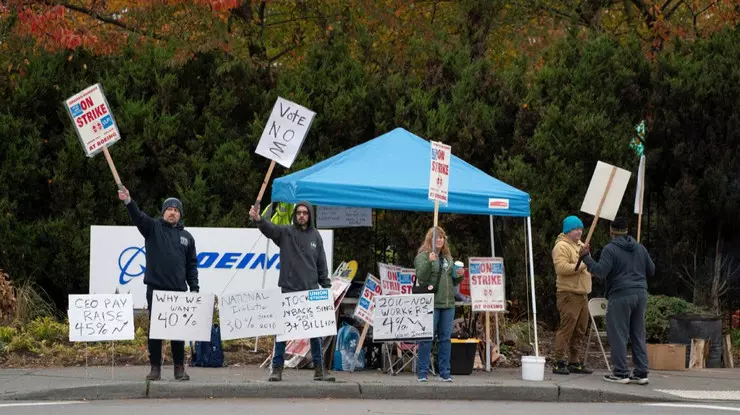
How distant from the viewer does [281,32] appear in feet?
82.6

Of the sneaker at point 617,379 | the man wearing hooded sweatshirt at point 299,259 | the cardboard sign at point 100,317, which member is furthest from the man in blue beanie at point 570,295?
the cardboard sign at point 100,317

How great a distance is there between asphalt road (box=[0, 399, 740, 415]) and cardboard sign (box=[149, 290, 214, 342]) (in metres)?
0.91

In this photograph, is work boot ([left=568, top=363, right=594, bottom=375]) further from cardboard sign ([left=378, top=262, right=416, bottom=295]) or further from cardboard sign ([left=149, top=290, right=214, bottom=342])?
cardboard sign ([left=149, top=290, right=214, bottom=342])

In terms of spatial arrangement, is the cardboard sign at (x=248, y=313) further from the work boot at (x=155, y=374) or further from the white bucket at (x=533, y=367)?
the white bucket at (x=533, y=367)

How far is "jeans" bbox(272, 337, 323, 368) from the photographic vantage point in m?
13.0

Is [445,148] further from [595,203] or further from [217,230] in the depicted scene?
[217,230]

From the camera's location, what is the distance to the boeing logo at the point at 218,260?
16.9m

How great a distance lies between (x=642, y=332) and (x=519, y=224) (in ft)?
14.6

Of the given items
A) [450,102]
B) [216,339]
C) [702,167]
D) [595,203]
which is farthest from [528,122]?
[216,339]

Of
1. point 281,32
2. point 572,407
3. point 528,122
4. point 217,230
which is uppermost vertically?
point 281,32

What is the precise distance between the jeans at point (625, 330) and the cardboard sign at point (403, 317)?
206 centimetres

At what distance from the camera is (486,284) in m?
14.8

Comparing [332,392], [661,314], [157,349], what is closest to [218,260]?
[157,349]

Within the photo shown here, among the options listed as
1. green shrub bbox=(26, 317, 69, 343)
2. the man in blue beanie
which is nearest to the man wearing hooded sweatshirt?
the man in blue beanie
